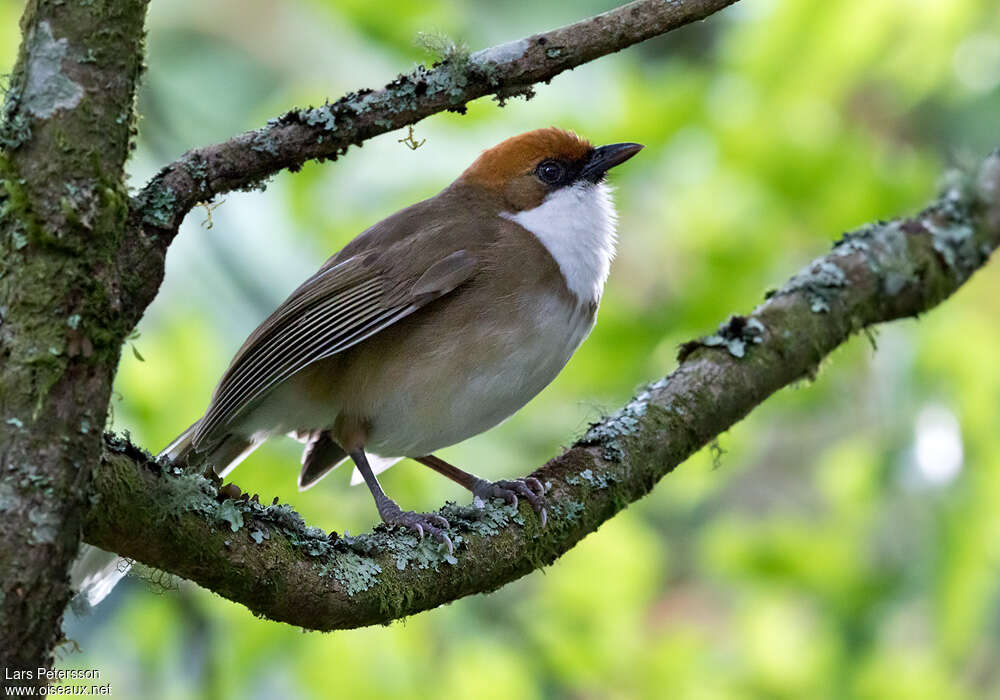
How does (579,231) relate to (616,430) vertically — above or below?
above

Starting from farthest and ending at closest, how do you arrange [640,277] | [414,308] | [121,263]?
1. [640,277]
2. [414,308]
3. [121,263]

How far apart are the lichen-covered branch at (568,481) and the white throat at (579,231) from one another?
442mm

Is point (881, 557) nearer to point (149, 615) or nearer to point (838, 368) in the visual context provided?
point (838, 368)

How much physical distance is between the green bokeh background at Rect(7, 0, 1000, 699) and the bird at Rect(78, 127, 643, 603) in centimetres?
99

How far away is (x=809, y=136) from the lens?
5516 millimetres

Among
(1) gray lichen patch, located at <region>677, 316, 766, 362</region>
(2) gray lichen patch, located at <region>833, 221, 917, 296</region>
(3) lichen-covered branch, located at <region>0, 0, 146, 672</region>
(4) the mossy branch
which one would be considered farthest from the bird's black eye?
(3) lichen-covered branch, located at <region>0, 0, 146, 672</region>

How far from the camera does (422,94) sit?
251cm

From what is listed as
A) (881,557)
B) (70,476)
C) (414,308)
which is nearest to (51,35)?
(70,476)

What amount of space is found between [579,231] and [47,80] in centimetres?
231

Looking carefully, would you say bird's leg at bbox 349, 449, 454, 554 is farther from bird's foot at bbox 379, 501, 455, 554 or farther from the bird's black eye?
the bird's black eye

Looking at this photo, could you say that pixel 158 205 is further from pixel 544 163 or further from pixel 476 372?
pixel 544 163

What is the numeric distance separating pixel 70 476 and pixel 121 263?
0.49 metres

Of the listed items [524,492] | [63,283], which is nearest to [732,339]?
[524,492]

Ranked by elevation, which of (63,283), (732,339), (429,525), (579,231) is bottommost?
(429,525)
